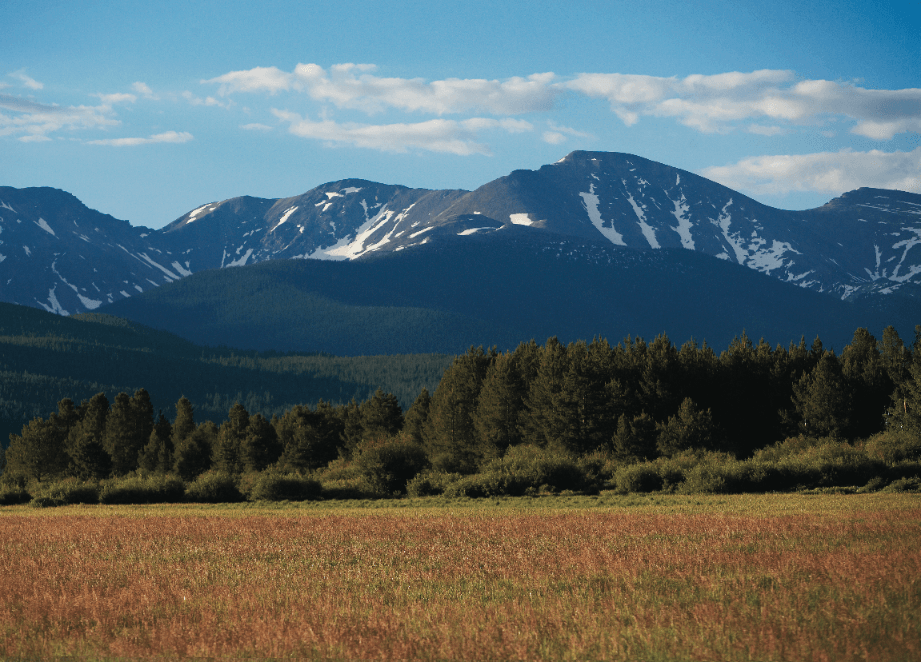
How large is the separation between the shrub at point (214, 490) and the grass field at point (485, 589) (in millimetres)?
25708

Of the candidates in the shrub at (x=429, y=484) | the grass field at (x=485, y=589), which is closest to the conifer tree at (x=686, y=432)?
the shrub at (x=429, y=484)

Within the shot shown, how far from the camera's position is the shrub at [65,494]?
62.7m

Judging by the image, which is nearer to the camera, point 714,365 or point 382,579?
point 382,579

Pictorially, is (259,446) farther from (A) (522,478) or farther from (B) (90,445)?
(A) (522,478)

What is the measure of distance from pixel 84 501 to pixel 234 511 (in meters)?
20.7

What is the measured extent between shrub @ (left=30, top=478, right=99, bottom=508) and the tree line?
19.7 meters

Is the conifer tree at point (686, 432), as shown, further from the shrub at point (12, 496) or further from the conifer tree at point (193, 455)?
the conifer tree at point (193, 455)

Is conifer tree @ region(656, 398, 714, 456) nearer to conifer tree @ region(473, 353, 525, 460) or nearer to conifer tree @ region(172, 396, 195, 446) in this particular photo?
conifer tree @ region(473, 353, 525, 460)

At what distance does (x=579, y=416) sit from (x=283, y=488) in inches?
1224

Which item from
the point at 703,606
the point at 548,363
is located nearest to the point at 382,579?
the point at 703,606

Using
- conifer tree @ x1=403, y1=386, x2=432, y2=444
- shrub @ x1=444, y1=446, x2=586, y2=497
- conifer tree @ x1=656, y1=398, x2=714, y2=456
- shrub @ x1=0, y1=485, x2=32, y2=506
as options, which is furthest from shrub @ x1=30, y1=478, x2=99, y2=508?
conifer tree @ x1=656, y1=398, x2=714, y2=456

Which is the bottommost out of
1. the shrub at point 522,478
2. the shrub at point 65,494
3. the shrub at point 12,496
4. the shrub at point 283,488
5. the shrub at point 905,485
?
the shrub at point 12,496

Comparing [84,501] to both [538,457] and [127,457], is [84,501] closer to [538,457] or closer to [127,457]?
[538,457]

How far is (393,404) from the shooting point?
374ft
